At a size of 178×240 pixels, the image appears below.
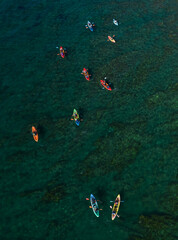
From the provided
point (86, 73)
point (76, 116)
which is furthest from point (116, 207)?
point (86, 73)

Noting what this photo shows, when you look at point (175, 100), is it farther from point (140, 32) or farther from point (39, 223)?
point (39, 223)

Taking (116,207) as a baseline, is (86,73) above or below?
above

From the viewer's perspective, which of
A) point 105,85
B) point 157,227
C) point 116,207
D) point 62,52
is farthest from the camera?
point 62,52

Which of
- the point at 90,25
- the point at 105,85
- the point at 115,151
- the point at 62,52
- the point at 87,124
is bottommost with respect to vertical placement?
the point at 115,151

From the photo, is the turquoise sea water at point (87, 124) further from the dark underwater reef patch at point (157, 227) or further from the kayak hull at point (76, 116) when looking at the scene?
the kayak hull at point (76, 116)

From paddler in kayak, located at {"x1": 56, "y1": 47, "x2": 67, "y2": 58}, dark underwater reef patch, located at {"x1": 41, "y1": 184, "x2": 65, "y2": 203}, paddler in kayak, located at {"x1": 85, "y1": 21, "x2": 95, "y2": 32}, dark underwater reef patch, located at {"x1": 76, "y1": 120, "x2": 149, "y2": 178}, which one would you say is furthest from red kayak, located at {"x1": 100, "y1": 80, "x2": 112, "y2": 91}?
dark underwater reef patch, located at {"x1": 41, "y1": 184, "x2": 65, "y2": 203}

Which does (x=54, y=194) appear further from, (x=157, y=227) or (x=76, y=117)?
(x=157, y=227)

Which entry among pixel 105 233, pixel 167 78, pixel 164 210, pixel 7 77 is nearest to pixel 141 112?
pixel 167 78

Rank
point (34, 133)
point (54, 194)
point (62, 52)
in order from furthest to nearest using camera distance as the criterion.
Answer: point (62, 52) < point (34, 133) < point (54, 194)
